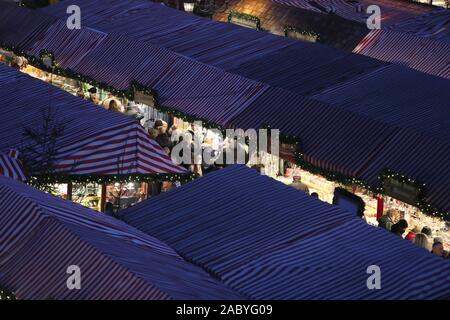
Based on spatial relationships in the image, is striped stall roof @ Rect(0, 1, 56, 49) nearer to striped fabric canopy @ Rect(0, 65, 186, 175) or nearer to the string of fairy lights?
the string of fairy lights

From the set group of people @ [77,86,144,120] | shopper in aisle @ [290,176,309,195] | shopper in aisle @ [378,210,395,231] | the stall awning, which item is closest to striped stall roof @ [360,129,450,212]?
shopper in aisle @ [378,210,395,231]

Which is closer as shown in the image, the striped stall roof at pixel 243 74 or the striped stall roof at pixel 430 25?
the striped stall roof at pixel 243 74

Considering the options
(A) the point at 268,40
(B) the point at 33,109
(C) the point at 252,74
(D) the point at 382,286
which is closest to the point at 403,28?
(A) the point at 268,40

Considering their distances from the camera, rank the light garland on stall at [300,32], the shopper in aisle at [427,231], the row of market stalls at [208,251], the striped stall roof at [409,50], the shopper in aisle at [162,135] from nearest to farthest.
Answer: the row of market stalls at [208,251]
the shopper in aisle at [427,231]
the shopper in aisle at [162,135]
the striped stall roof at [409,50]
the light garland on stall at [300,32]

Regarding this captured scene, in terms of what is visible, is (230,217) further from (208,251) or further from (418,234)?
(418,234)

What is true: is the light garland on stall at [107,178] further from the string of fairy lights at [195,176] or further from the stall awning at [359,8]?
the stall awning at [359,8]

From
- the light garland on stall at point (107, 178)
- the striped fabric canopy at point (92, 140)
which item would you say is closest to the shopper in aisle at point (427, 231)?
the light garland on stall at point (107, 178)
